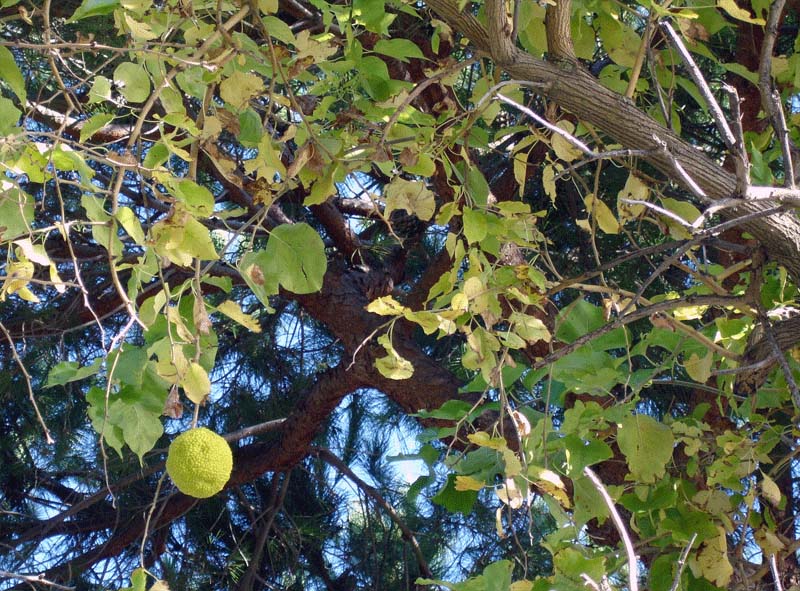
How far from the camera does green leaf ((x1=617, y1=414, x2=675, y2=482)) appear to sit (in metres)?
1.15

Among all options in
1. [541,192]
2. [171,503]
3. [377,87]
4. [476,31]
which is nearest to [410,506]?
[171,503]

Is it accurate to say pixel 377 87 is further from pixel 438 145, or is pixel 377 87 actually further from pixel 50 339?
pixel 50 339

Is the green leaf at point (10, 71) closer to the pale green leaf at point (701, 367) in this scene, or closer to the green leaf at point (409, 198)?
the green leaf at point (409, 198)

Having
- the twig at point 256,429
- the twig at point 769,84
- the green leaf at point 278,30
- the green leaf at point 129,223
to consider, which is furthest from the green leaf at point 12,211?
the twig at point 256,429

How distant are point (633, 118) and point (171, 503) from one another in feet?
6.09

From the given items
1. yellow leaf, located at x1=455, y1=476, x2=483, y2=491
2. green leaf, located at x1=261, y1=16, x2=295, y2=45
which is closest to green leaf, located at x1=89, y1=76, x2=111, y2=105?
green leaf, located at x1=261, y1=16, x2=295, y2=45

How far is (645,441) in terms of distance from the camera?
3.79 ft

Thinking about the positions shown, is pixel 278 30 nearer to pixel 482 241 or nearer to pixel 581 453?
pixel 482 241

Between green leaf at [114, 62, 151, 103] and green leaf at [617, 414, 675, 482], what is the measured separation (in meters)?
0.67

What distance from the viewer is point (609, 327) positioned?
1.05 metres

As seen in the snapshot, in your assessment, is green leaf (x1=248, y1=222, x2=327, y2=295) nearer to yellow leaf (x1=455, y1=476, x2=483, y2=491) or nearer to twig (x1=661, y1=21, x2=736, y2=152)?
yellow leaf (x1=455, y1=476, x2=483, y2=491)

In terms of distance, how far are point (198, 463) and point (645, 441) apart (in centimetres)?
55

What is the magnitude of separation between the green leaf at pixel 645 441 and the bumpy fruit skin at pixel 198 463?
1.62 feet

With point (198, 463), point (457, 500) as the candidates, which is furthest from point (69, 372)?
point (457, 500)
